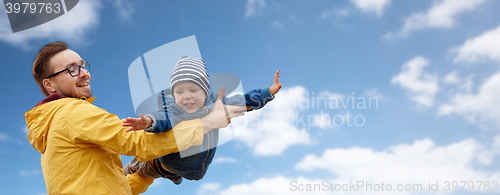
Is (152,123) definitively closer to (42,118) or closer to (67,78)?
(42,118)

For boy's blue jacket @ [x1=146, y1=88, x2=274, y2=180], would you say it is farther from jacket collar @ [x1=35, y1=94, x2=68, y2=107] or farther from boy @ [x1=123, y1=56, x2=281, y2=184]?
jacket collar @ [x1=35, y1=94, x2=68, y2=107]

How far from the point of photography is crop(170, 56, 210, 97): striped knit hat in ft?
12.9

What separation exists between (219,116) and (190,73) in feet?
2.72

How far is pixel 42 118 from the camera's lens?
3455mm

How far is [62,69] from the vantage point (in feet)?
12.4

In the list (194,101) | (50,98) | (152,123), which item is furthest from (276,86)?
(50,98)

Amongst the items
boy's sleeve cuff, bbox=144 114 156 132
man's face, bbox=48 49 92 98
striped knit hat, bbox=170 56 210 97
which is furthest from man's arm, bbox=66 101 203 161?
striped knit hat, bbox=170 56 210 97

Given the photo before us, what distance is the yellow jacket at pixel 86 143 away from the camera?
3.06m

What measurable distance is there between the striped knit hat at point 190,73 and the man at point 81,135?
51 centimetres

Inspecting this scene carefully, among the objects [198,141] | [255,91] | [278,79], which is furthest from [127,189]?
[278,79]

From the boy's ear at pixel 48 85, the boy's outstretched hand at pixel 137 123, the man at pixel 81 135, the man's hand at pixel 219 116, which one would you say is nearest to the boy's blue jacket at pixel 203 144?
the man's hand at pixel 219 116

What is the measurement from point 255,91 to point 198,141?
127 cm

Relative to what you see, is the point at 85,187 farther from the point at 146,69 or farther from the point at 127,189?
the point at 146,69

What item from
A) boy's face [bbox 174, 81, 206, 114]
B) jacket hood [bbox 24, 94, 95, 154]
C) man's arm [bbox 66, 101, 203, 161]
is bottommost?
man's arm [bbox 66, 101, 203, 161]
